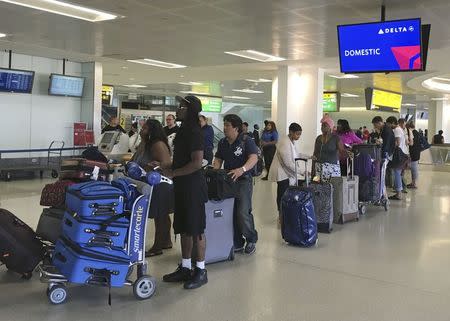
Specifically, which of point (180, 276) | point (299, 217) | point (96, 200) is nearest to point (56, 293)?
point (96, 200)

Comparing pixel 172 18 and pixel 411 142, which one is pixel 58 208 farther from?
pixel 411 142

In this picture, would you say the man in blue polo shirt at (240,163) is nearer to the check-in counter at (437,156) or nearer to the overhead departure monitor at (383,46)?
the overhead departure monitor at (383,46)

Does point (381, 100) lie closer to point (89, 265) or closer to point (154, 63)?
point (154, 63)

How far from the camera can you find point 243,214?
5.31 m

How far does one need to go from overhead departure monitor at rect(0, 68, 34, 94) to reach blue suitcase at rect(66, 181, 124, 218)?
9446 mm

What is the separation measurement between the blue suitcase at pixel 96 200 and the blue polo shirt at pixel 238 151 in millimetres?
1731

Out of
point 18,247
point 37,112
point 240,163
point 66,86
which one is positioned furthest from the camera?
point 66,86

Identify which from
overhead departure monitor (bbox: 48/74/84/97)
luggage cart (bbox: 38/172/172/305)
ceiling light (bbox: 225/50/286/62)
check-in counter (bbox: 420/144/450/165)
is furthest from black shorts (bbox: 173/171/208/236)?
check-in counter (bbox: 420/144/450/165)

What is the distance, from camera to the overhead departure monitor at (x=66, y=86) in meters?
13.2

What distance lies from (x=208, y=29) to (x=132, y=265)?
5.80 m

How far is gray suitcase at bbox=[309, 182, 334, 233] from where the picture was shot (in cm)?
657

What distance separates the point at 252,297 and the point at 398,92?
19.6m

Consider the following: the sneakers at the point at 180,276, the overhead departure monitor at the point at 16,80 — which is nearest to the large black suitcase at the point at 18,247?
the sneakers at the point at 180,276

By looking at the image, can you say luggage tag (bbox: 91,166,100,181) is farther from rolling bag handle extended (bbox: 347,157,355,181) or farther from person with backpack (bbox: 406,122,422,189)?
person with backpack (bbox: 406,122,422,189)
